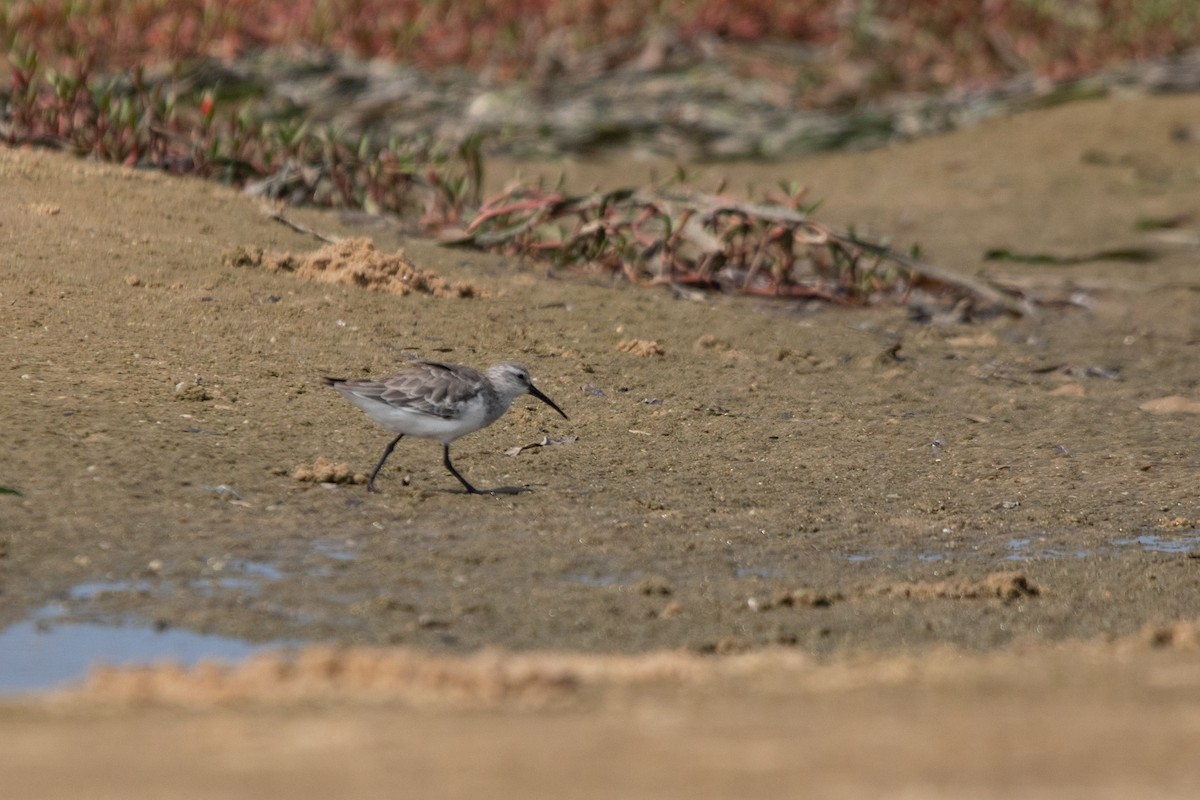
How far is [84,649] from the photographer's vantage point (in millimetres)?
4941

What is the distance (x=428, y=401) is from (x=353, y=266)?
8.50 feet

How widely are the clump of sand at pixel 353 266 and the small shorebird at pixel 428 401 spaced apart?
88.0 inches

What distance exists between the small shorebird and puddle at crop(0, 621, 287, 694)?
5.34 feet

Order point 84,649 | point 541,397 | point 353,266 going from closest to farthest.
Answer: point 84,649
point 541,397
point 353,266

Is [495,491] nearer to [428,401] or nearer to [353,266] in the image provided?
[428,401]

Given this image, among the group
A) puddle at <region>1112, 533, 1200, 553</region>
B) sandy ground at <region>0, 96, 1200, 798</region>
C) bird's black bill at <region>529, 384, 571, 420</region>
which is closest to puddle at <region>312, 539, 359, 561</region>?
sandy ground at <region>0, 96, 1200, 798</region>

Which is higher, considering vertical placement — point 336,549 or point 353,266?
point 353,266

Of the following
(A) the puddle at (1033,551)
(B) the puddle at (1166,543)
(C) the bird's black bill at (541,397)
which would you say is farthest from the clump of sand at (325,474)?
(B) the puddle at (1166,543)

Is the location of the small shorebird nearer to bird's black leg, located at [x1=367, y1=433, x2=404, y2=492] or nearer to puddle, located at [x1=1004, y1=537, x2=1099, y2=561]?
bird's black leg, located at [x1=367, y1=433, x2=404, y2=492]

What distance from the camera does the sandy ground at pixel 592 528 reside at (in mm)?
3713

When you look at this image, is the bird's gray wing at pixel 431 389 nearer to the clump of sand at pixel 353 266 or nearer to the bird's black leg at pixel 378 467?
the bird's black leg at pixel 378 467

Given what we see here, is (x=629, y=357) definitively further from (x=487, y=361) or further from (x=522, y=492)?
(x=522, y=492)

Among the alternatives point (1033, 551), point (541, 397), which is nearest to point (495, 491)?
point (541, 397)

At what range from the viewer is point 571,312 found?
30.6ft
